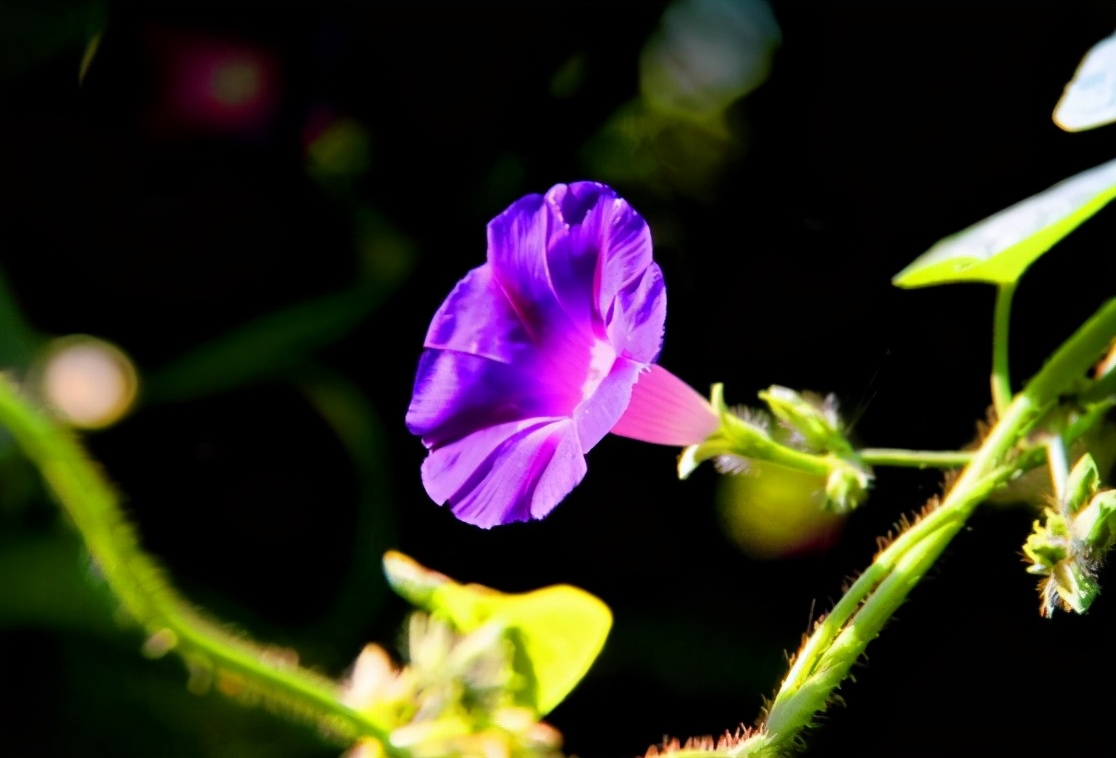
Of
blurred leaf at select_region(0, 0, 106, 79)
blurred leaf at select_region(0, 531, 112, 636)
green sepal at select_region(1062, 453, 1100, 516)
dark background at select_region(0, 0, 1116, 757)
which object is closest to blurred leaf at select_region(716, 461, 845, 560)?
dark background at select_region(0, 0, 1116, 757)

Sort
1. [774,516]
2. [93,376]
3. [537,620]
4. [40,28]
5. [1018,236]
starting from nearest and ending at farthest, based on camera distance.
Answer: [1018,236] < [537,620] < [774,516] < [40,28] < [93,376]

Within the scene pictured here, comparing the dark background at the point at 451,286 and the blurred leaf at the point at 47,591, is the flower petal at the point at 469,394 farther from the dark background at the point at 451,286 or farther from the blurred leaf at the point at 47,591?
the blurred leaf at the point at 47,591

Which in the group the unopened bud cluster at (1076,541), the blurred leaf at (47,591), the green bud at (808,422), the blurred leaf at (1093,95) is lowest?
the blurred leaf at (47,591)

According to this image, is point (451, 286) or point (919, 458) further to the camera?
point (451, 286)

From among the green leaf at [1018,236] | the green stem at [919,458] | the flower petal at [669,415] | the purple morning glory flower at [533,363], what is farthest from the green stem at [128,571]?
the green leaf at [1018,236]

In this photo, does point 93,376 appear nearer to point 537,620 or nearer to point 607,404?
point 537,620

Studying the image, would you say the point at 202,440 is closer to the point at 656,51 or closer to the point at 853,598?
the point at 656,51

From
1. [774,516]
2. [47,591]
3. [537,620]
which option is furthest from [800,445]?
[47,591]

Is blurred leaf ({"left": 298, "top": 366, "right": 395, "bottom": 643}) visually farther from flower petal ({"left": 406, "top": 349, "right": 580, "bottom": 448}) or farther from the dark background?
flower petal ({"left": 406, "top": 349, "right": 580, "bottom": 448})
